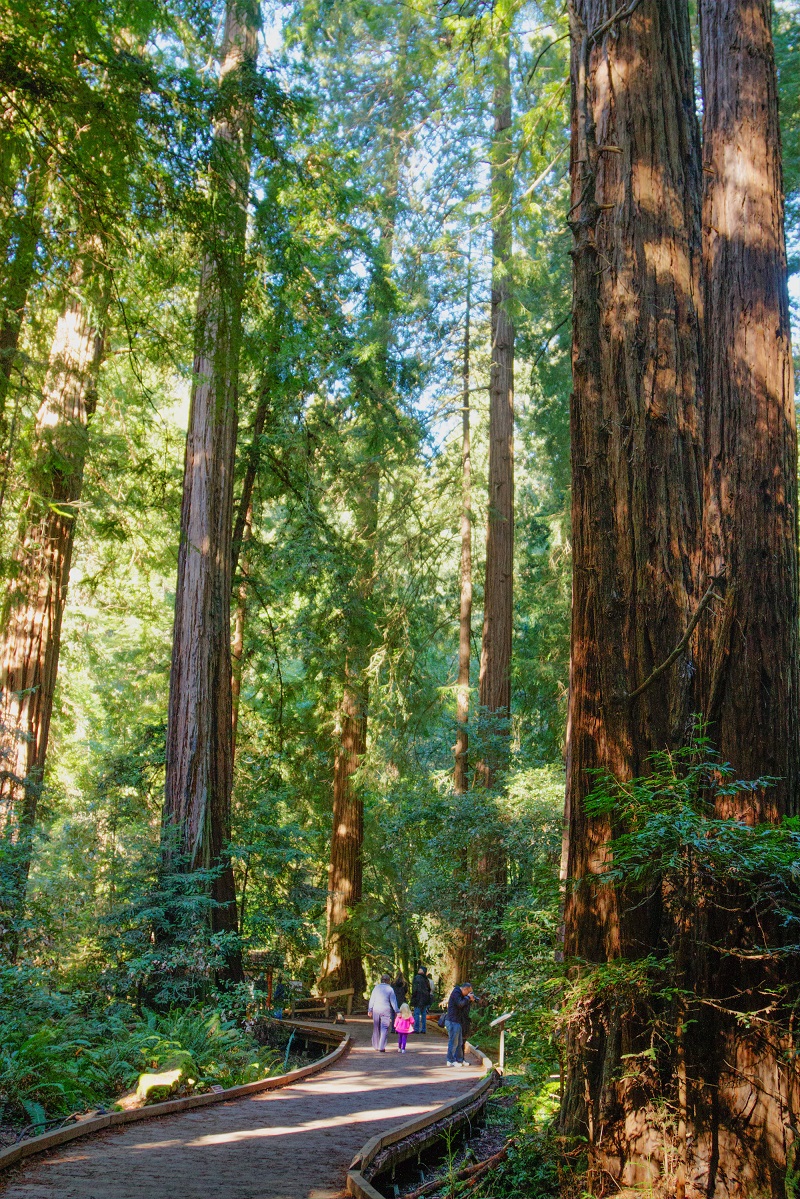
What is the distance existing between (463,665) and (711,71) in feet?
47.4

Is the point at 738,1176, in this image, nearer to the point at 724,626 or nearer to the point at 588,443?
the point at 724,626

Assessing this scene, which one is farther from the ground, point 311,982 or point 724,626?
point 724,626

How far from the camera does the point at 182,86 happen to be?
5.60 meters

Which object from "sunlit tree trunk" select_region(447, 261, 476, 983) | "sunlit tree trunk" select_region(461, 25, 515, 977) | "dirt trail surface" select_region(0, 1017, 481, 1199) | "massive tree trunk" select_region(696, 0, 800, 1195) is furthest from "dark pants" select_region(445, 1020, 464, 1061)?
"massive tree trunk" select_region(696, 0, 800, 1195)

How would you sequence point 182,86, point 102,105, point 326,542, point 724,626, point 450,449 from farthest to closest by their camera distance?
point 450,449 → point 326,542 → point 182,86 → point 102,105 → point 724,626

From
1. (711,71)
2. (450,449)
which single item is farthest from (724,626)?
(450,449)

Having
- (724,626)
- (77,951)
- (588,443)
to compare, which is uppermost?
(588,443)

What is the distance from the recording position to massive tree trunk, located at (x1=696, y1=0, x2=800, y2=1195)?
3.48 metres

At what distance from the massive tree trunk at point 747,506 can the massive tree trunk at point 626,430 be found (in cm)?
24

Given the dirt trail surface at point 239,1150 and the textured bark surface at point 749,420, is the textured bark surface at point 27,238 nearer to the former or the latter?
the textured bark surface at point 749,420

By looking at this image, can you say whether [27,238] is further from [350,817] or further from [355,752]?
[350,817]

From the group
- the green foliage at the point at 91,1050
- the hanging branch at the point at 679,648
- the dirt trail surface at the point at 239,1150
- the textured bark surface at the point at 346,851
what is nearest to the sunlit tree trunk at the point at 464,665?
the textured bark surface at the point at 346,851

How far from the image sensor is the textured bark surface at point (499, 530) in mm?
16062

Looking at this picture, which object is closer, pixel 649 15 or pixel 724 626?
pixel 724 626
